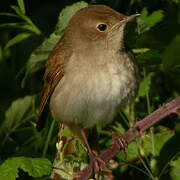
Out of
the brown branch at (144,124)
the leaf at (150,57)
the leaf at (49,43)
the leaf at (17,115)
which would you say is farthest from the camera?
the leaf at (17,115)

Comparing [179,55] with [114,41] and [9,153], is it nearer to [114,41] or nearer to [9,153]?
[114,41]

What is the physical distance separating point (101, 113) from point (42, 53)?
895 millimetres

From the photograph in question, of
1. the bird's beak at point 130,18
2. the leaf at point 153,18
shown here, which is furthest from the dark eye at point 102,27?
the leaf at point 153,18

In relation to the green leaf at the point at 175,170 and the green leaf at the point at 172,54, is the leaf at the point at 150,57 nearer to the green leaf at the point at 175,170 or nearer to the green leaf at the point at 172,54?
the green leaf at the point at 172,54

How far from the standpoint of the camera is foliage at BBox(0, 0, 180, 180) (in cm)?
271

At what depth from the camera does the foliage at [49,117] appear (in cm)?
271

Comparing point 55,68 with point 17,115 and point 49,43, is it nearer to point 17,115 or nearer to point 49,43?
point 49,43

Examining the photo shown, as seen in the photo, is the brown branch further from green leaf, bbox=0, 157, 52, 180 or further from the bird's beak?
the bird's beak

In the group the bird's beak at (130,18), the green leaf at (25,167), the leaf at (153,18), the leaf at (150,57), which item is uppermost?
the bird's beak at (130,18)

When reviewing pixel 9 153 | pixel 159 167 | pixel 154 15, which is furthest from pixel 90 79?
pixel 9 153

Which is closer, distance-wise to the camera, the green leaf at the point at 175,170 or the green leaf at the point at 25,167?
the green leaf at the point at 25,167

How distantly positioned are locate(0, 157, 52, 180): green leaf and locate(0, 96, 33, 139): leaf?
116cm

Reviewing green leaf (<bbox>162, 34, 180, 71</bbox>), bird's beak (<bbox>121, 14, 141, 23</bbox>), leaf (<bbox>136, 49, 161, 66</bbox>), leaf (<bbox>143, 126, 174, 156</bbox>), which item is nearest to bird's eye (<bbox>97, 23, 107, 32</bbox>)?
bird's beak (<bbox>121, 14, 141, 23</bbox>)

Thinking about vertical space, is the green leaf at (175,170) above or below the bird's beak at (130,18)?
below
